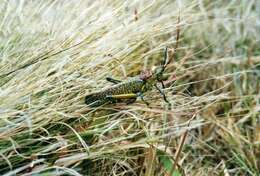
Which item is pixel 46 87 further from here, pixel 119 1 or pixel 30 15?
pixel 119 1

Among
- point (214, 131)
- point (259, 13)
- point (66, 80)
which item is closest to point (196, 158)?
point (214, 131)

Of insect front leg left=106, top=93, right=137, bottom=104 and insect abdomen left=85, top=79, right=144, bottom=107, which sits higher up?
insect abdomen left=85, top=79, right=144, bottom=107

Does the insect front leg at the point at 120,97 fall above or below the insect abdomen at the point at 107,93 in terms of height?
below
